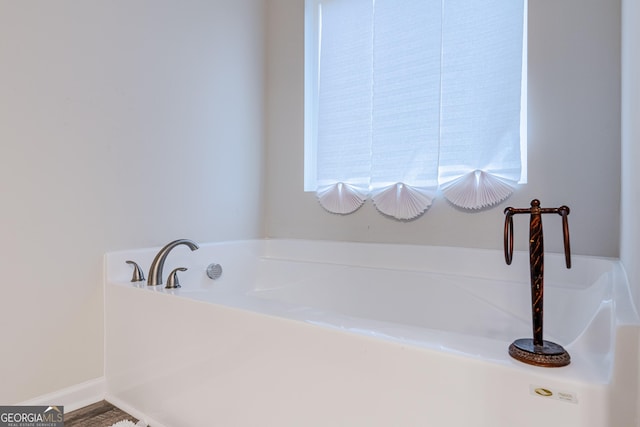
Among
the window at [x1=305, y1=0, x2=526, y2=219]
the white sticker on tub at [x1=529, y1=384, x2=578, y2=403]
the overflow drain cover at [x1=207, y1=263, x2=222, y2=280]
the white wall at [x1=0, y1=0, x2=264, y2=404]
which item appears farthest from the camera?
the overflow drain cover at [x1=207, y1=263, x2=222, y2=280]

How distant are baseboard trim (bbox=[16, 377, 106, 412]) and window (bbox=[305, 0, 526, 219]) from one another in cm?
136

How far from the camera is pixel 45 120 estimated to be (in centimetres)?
131

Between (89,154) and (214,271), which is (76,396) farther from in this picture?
(89,154)

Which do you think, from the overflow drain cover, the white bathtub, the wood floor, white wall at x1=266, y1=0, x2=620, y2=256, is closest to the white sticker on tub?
the white bathtub

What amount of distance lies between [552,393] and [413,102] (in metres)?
1.48

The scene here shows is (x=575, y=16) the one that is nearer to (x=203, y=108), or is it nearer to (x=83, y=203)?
(x=203, y=108)

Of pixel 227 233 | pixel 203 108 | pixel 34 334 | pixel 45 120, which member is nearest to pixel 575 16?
pixel 203 108

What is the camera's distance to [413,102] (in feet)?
5.94

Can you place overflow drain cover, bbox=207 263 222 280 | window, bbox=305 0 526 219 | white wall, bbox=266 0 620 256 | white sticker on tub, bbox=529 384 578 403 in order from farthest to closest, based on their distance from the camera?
overflow drain cover, bbox=207 263 222 280, window, bbox=305 0 526 219, white wall, bbox=266 0 620 256, white sticker on tub, bbox=529 384 578 403

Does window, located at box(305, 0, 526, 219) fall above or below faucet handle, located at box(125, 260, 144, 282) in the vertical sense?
above

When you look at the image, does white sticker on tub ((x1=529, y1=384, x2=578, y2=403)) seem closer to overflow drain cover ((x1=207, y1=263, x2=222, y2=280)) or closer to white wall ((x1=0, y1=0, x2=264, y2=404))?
white wall ((x1=0, y1=0, x2=264, y2=404))

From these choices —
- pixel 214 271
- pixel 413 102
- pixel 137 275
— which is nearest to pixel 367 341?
pixel 137 275

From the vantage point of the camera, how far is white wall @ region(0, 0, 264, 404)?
4.09ft

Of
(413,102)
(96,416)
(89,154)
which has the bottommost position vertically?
(96,416)
